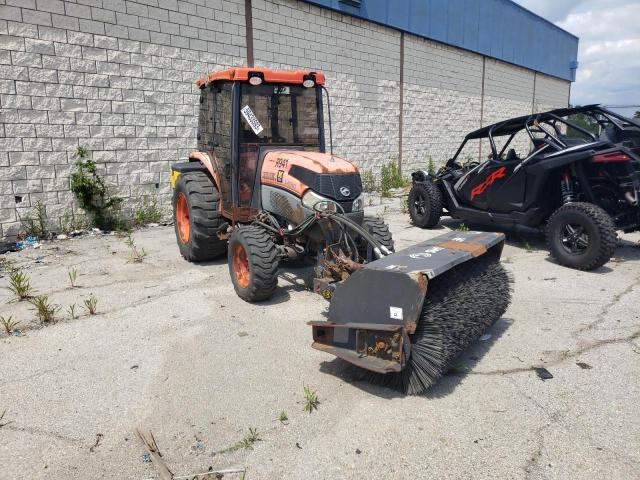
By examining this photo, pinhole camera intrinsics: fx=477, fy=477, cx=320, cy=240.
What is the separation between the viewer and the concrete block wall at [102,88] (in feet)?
22.6

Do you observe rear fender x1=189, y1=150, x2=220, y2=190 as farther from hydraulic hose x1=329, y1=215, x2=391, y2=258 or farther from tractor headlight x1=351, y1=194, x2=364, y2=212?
hydraulic hose x1=329, y1=215, x2=391, y2=258

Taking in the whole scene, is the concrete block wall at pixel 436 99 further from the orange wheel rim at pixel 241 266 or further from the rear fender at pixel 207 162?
the orange wheel rim at pixel 241 266

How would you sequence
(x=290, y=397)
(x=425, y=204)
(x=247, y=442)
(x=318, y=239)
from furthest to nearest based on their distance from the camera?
(x=425, y=204), (x=318, y=239), (x=290, y=397), (x=247, y=442)

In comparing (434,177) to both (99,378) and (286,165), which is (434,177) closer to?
(286,165)

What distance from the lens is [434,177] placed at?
830 centimetres

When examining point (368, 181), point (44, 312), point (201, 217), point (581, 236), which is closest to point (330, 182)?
point (201, 217)

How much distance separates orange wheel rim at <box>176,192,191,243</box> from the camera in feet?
20.7

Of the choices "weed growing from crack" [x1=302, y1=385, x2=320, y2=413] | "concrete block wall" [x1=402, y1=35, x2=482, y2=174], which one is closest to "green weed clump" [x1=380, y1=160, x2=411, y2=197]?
"concrete block wall" [x1=402, y1=35, x2=482, y2=174]

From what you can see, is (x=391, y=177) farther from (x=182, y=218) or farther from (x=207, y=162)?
(x=207, y=162)

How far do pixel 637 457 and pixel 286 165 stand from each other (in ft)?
11.3

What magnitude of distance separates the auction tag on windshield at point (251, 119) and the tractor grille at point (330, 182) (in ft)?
2.62

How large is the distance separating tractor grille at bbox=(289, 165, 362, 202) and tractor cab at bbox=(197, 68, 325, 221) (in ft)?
1.45

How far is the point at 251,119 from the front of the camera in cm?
Answer: 497

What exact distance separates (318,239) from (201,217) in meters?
1.78
